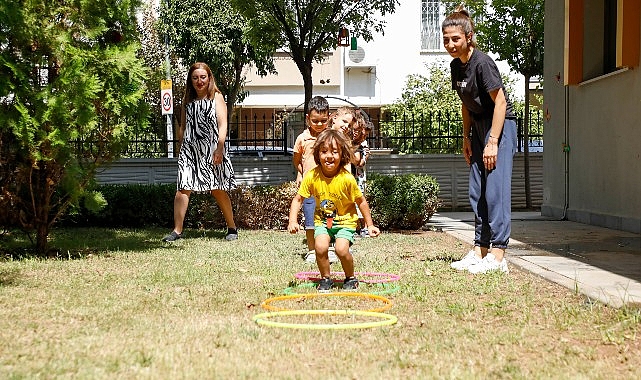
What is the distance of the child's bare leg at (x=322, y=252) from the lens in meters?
5.70

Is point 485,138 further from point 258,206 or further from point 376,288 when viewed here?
point 258,206

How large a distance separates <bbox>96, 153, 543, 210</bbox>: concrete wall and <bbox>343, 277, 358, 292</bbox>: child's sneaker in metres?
10.0

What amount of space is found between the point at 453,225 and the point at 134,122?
20.0ft

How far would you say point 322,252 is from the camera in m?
5.71

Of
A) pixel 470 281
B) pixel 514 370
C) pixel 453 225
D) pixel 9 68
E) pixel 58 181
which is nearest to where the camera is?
pixel 514 370

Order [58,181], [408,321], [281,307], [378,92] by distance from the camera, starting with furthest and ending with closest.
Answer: [378,92] → [58,181] → [281,307] → [408,321]

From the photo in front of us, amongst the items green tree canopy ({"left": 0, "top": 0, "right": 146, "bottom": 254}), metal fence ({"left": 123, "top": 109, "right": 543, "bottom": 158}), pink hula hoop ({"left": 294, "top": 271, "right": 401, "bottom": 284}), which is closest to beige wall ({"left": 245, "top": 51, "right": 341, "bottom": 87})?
metal fence ({"left": 123, "top": 109, "right": 543, "bottom": 158})

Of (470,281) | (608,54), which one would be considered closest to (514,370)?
(470,281)

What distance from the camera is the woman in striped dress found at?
9.51 meters

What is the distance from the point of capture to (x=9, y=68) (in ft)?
23.4

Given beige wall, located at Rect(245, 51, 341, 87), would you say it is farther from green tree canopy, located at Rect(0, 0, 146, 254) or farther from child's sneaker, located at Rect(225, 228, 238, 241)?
green tree canopy, located at Rect(0, 0, 146, 254)

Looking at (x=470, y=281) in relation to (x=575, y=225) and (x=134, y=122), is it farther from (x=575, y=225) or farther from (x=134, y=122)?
(x=575, y=225)

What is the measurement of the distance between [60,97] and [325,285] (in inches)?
122

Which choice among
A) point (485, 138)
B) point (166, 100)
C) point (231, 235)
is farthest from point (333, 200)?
point (166, 100)
